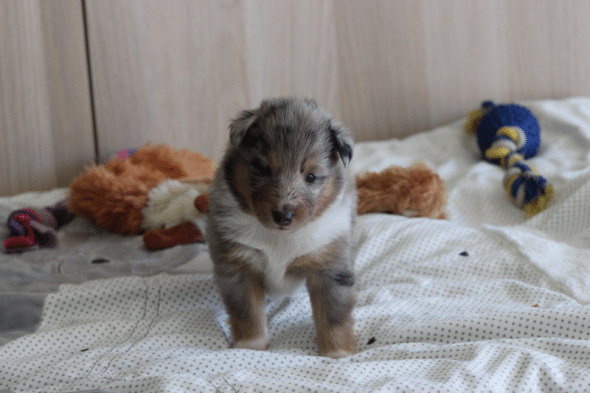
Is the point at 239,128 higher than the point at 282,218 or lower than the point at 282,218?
higher

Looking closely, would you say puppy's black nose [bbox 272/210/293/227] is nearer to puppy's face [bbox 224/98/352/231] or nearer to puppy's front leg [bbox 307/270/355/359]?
puppy's face [bbox 224/98/352/231]

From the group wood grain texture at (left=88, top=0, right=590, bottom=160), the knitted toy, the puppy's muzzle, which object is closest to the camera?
the puppy's muzzle

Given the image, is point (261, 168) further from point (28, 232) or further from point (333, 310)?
point (28, 232)

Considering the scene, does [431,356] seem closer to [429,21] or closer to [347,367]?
[347,367]

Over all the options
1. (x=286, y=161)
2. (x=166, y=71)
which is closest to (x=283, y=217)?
(x=286, y=161)

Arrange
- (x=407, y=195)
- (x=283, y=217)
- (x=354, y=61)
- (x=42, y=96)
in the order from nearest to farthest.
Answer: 1. (x=283, y=217)
2. (x=407, y=195)
3. (x=42, y=96)
4. (x=354, y=61)

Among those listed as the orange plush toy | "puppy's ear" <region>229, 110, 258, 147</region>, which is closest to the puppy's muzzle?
"puppy's ear" <region>229, 110, 258, 147</region>
